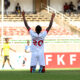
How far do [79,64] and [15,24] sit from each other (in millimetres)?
13297

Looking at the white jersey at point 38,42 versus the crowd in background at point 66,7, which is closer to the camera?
the white jersey at point 38,42

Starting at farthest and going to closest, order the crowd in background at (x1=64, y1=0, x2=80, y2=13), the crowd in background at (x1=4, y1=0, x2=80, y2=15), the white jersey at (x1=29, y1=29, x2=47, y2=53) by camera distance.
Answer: the crowd in background at (x1=64, y1=0, x2=80, y2=13) < the crowd in background at (x1=4, y1=0, x2=80, y2=15) < the white jersey at (x1=29, y1=29, x2=47, y2=53)

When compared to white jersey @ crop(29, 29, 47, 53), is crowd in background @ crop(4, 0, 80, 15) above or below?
above

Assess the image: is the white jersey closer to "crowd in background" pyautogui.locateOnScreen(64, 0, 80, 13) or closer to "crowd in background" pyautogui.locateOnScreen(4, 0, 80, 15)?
"crowd in background" pyautogui.locateOnScreen(4, 0, 80, 15)

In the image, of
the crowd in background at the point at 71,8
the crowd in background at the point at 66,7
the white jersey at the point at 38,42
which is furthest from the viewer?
the crowd in background at the point at 71,8

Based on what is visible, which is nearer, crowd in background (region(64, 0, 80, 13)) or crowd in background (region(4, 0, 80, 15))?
crowd in background (region(4, 0, 80, 15))

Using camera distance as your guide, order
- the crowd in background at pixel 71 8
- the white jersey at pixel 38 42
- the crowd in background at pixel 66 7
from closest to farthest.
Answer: the white jersey at pixel 38 42
the crowd in background at pixel 66 7
the crowd in background at pixel 71 8

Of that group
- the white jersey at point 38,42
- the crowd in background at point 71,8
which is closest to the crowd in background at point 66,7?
the crowd in background at point 71,8

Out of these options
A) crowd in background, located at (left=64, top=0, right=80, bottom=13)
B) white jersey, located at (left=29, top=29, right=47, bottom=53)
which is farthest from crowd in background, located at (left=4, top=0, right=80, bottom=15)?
white jersey, located at (left=29, top=29, right=47, bottom=53)

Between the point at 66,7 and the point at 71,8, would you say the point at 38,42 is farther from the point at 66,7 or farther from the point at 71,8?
the point at 66,7

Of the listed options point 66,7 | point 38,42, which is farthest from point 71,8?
point 38,42

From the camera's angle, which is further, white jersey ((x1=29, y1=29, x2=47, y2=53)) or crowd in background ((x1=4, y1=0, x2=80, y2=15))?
crowd in background ((x1=4, y1=0, x2=80, y2=15))

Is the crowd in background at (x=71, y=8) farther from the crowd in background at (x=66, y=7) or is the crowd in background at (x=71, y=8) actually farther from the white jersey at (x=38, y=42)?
the white jersey at (x=38, y=42)

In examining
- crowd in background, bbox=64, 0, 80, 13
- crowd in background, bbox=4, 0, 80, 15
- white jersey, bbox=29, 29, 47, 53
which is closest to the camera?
white jersey, bbox=29, 29, 47, 53
